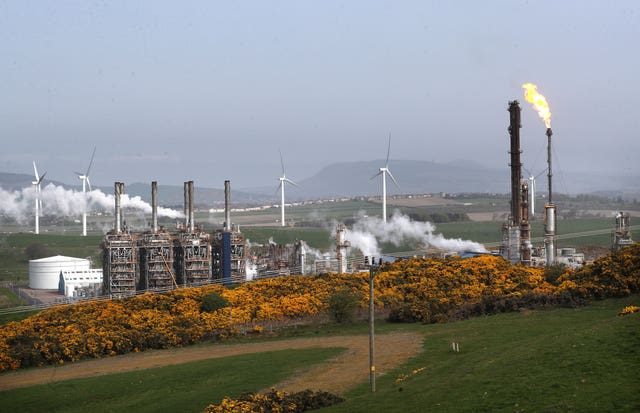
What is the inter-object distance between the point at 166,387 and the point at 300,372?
23.0ft

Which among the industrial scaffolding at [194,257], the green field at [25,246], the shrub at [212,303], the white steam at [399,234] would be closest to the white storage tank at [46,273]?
the green field at [25,246]

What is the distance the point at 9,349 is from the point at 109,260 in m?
46.5

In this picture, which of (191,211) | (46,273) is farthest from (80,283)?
(191,211)

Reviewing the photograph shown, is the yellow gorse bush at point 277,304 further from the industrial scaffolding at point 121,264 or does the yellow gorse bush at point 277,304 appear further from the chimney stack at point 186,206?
the chimney stack at point 186,206

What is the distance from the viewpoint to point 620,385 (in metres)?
28.7

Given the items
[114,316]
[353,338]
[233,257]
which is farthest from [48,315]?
[233,257]

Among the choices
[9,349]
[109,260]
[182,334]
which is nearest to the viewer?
[9,349]

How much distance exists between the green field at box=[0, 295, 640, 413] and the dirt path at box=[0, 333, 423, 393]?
47.6 inches

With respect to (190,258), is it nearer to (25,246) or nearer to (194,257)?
(194,257)

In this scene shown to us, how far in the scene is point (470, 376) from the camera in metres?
33.9

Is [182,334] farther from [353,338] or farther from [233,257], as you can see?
[233,257]

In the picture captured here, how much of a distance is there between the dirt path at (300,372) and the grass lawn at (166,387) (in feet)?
5.24

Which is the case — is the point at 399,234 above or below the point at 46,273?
above

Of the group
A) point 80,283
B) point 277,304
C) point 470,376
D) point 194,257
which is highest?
point 470,376
